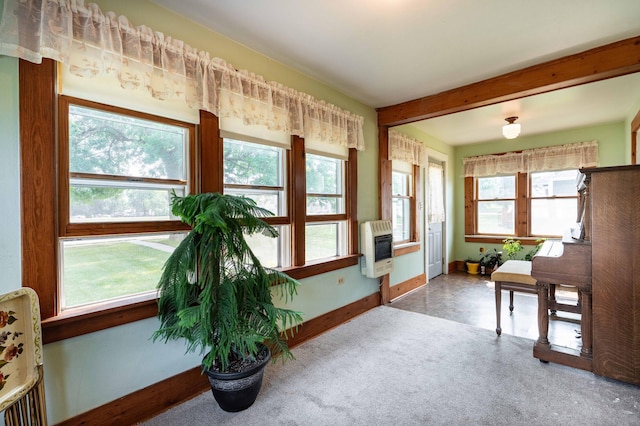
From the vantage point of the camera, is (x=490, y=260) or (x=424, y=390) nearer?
(x=424, y=390)

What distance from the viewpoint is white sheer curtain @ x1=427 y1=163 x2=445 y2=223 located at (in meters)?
5.18

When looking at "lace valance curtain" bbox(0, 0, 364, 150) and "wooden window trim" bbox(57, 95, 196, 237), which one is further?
"wooden window trim" bbox(57, 95, 196, 237)

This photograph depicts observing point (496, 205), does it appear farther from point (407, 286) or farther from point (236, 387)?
point (236, 387)

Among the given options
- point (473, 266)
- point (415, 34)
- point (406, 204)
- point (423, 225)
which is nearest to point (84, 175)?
point (415, 34)

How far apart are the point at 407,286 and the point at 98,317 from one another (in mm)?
3899

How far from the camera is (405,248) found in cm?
441

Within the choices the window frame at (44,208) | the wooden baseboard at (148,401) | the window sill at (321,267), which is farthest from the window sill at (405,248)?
Answer: the window frame at (44,208)

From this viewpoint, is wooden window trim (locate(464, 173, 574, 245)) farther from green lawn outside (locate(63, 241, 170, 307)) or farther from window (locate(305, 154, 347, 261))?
green lawn outside (locate(63, 241, 170, 307))

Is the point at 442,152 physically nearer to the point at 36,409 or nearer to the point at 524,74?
the point at 524,74

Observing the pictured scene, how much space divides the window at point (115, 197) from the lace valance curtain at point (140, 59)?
0.21 meters

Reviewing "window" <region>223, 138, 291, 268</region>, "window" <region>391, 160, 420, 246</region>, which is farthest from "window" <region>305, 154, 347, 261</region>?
"window" <region>391, 160, 420, 246</region>

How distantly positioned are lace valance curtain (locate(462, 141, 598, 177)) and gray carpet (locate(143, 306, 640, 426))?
3569mm

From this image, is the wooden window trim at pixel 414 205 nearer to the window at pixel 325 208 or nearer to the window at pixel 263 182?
the window at pixel 325 208

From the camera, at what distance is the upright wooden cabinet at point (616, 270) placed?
202 centimetres
